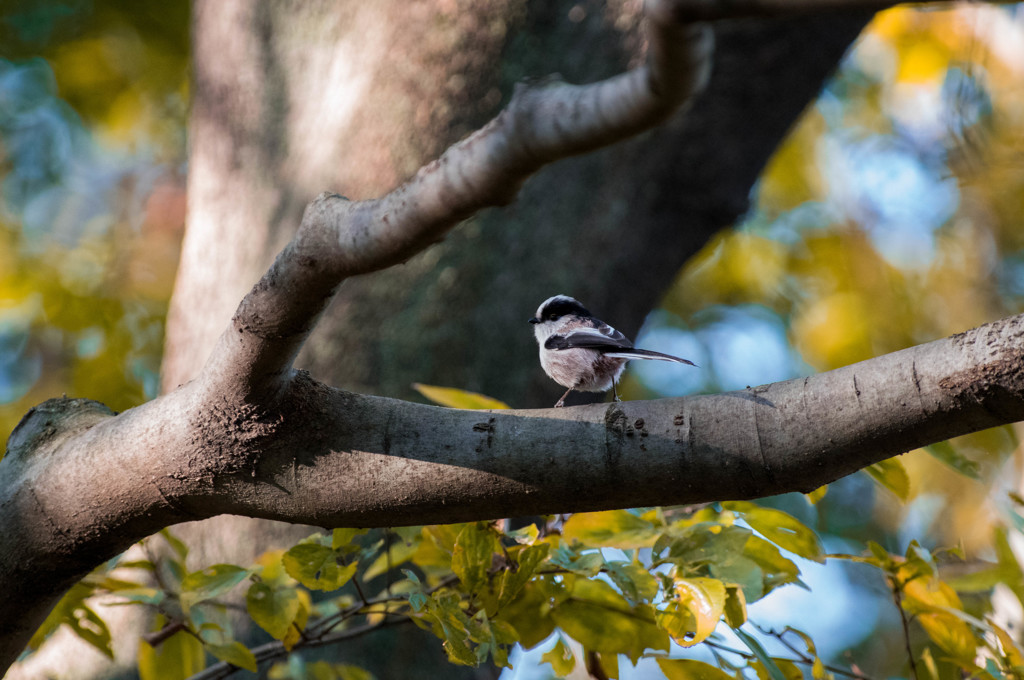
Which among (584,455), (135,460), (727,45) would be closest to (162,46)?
(727,45)

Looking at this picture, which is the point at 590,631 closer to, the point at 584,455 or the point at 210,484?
the point at 584,455

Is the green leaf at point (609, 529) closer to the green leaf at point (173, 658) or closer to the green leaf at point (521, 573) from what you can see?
the green leaf at point (521, 573)

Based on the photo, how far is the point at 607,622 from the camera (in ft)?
5.81

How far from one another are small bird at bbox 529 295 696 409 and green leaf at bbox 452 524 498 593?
1120mm

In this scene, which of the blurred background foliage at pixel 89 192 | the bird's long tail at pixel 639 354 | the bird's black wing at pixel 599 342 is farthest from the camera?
the blurred background foliage at pixel 89 192

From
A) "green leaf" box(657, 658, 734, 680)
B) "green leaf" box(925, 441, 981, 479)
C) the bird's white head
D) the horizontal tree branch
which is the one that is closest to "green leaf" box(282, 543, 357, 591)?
the horizontal tree branch

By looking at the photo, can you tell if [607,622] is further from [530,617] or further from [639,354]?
[639,354]

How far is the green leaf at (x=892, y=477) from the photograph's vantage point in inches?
75.9

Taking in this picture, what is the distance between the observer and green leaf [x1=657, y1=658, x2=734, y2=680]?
1594 mm

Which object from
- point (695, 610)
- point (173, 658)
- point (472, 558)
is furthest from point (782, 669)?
point (173, 658)

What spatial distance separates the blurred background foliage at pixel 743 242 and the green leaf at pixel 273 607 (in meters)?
3.18

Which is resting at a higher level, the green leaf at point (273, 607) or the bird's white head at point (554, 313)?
the bird's white head at point (554, 313)

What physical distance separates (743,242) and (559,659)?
6.79 m

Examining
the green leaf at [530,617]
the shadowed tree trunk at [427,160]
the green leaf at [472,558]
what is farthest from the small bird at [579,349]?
the green leaf at [472,558]
